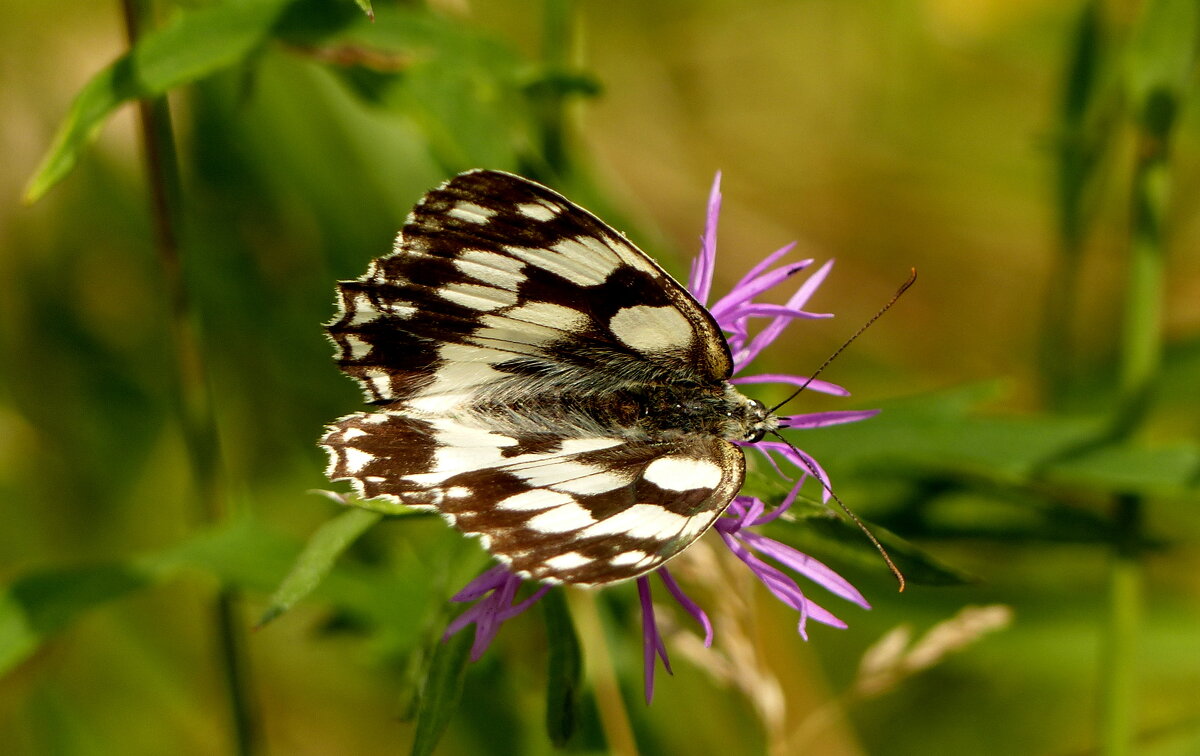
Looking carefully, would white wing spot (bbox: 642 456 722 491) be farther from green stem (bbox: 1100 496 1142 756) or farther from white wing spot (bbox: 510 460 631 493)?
green stem (bbox: 1100 496 1142 756)

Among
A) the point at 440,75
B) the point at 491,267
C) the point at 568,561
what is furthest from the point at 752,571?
the point at 440,75

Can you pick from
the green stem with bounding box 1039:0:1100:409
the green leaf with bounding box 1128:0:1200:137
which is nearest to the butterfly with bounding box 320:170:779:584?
the green leaf with bounding box 1128:0:1200:137

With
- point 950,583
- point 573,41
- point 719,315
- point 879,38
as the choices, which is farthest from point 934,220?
point 950,583

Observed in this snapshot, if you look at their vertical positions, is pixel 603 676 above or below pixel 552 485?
below

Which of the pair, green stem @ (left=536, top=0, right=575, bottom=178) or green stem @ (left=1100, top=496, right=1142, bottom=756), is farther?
green stem @ (left=536, top=0, right=575, bottom=178)

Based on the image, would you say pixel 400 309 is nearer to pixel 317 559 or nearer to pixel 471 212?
pixel 471 212

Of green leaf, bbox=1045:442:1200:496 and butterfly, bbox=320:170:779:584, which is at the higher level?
butterfly, bbox=320:170:779:584
